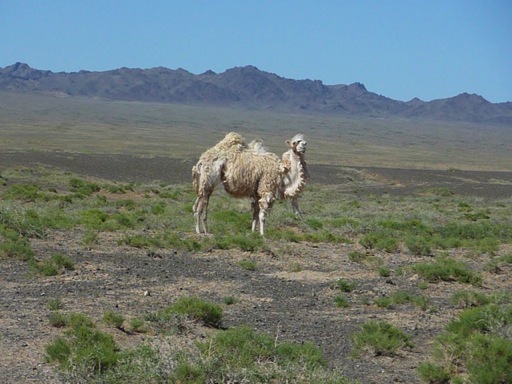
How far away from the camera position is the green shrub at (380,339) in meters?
9.28

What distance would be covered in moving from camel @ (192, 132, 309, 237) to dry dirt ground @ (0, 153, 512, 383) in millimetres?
1434

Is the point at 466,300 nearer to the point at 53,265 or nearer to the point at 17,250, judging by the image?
the point at 53,265

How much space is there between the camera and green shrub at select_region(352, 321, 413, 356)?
365 inches

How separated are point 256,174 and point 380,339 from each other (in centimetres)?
937

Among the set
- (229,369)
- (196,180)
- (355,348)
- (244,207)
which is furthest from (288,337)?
(244,207)

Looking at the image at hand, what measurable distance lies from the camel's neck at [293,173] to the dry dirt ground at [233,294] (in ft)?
4.50

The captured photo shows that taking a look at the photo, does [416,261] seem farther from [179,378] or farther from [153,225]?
[179,378]

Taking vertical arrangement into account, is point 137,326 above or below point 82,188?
above

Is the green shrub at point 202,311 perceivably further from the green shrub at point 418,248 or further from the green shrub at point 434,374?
the green shrub at point 418,248

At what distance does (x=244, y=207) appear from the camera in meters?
28.4

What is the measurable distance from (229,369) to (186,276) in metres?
6.34

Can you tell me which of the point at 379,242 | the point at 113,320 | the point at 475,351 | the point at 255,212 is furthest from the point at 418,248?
the point at 475,351

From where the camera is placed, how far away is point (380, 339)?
9.36m

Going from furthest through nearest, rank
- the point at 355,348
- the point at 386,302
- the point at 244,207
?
the point at 244,207 < the point at 386,302 < the point at 355,348
